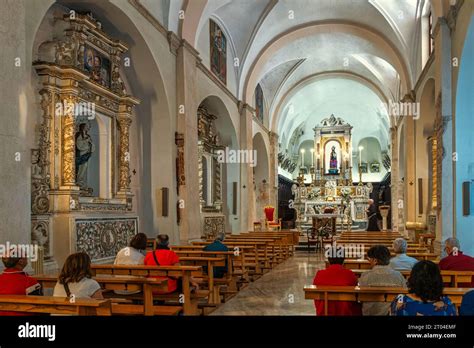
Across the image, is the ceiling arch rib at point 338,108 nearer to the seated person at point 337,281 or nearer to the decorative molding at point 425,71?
the decorative molding at point 425,71

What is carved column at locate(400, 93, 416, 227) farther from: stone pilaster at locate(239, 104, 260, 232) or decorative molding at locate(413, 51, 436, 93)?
stone pilaster at locate(239, 104, 260, 232)

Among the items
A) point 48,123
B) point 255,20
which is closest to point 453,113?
point 48,123

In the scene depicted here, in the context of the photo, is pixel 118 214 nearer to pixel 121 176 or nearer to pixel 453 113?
pixel 121 176

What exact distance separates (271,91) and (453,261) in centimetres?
1893

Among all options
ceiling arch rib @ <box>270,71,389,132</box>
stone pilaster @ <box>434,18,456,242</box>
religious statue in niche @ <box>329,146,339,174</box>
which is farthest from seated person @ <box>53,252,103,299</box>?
religious statue in niche @ <box>329,146,339,174</box>

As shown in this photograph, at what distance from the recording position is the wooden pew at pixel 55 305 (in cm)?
339

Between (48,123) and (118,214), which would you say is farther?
(118,214)

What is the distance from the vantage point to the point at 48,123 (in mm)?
7695

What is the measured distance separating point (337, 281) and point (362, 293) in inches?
22.0

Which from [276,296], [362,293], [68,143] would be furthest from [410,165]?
[362,293]

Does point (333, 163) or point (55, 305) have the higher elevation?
point (333, 163)

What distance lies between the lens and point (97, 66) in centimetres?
908

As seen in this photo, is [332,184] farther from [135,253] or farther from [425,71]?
[135,253]
